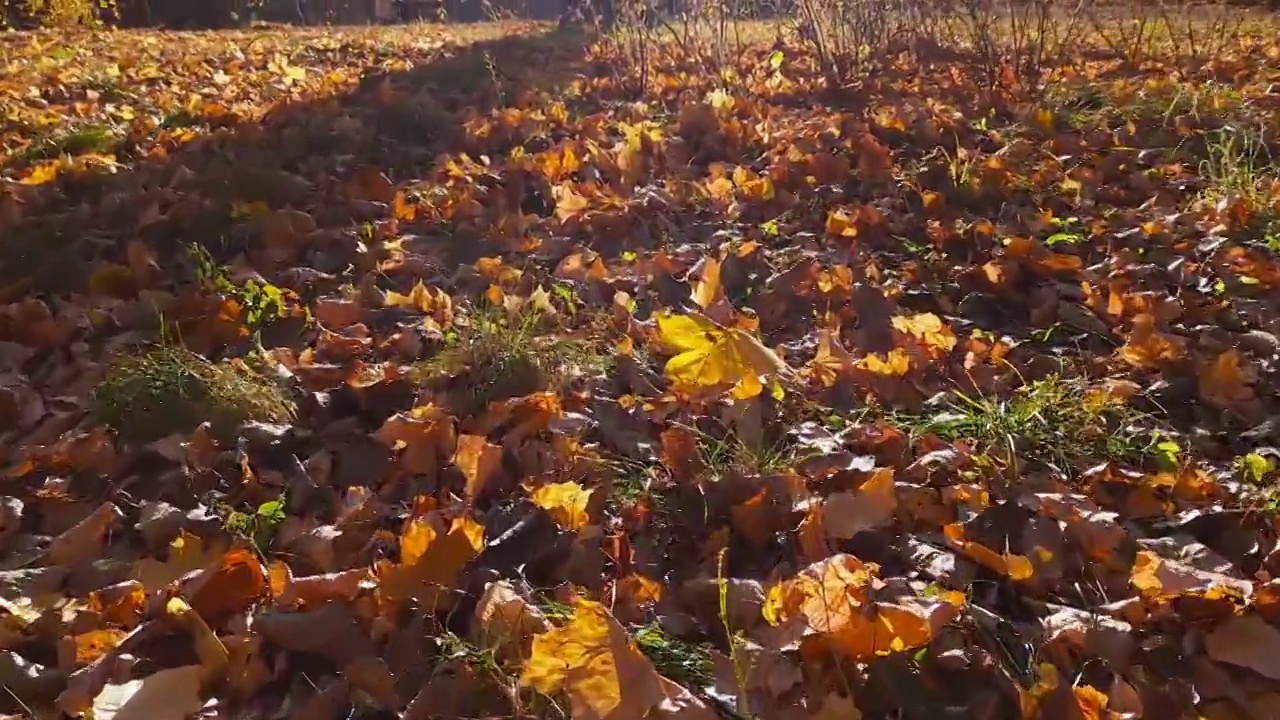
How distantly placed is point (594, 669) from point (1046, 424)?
4.04 feet

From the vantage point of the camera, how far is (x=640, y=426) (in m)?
2.18

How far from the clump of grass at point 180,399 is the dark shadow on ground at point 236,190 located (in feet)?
2.50

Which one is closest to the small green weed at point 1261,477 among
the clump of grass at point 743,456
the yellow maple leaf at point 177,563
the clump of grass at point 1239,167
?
the clump of grass at point 743,456

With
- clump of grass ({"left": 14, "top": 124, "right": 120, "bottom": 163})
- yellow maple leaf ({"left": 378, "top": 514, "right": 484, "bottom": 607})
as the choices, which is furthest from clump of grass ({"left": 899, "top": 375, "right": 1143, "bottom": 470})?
clump of grass ({"left": 14, "top": 124, "right": 120, "bottom": 163})

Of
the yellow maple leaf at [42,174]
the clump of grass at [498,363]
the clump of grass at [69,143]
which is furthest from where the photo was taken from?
the clump of grass at [69,143]

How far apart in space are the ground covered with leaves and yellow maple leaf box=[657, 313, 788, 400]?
0.01 m

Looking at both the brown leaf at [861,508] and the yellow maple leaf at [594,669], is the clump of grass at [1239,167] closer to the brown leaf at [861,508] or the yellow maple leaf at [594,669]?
the brown leaf at [861,508]

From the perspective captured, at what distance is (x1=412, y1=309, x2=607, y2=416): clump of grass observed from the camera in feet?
7.50

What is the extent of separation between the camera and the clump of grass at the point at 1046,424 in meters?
2.04

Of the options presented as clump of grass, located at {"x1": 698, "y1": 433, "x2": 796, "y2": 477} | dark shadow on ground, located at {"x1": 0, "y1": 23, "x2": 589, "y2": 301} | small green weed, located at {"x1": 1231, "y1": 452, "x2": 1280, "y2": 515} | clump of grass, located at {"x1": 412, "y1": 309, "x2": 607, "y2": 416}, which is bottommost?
small green weed, located at {"x1": 1231, "y1": 452, "x2": 1280, "y2": 515}

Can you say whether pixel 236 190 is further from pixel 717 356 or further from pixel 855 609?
pixel 855 609

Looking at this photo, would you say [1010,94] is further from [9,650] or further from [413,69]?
[9,650]

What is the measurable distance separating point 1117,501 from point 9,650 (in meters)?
1.97

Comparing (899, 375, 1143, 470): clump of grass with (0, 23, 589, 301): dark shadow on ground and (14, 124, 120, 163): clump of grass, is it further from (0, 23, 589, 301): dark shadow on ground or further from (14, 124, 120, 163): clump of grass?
(14, 124, 120, 163): clump of grass
